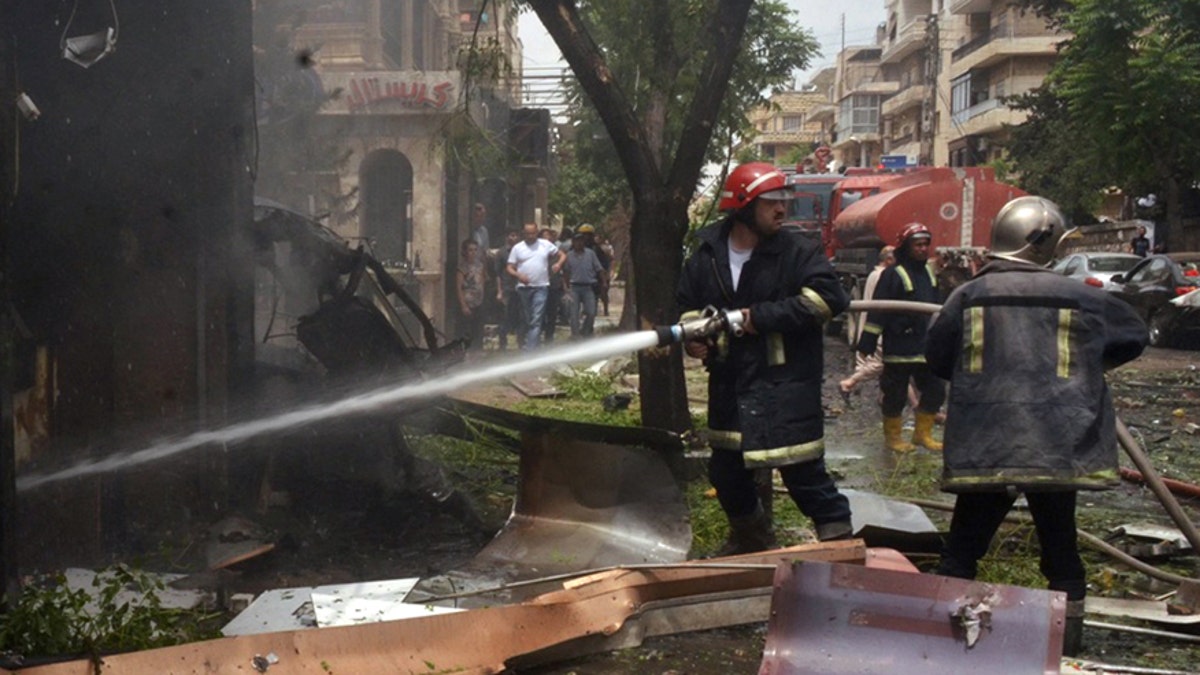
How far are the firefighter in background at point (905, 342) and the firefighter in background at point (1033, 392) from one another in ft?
15.8

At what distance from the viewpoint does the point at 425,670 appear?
4008 millimetres

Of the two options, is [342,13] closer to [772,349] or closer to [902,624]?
[772,349]

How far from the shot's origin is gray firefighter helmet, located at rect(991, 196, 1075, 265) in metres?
4.50

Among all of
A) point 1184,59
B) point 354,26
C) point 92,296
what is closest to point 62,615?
point 92,296

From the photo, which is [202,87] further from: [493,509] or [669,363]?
[669,363]

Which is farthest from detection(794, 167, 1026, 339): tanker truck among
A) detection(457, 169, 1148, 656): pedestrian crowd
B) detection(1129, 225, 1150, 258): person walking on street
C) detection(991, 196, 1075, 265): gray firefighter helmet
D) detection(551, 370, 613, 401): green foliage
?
detection(991, 196, 1075, 265): gray firefighter helmet

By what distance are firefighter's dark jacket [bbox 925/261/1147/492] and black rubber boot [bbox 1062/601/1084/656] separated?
45 centimetres

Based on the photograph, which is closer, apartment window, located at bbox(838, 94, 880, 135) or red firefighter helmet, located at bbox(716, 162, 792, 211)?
red firefighter helmet, located at bbox(716, 162, 792, 211)

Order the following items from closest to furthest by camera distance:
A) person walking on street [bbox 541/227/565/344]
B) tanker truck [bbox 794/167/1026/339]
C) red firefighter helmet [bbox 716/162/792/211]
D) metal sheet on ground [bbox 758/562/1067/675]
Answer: metal sheet on ground [bbox 758/562/1067/675] → red firefighter helmet [bbox 716/162/792/211] → person walking on street [bbox 541/227/565/344] → tanker truck [bbox 794/167/1026/339]

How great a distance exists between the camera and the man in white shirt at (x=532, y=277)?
17.0m

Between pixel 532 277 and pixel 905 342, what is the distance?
8.30 m

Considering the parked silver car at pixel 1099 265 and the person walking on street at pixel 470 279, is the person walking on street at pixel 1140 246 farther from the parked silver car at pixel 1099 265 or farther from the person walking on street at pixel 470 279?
the person walking on street at pixel 470 279

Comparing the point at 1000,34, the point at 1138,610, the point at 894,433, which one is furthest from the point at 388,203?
the point at 1000,34

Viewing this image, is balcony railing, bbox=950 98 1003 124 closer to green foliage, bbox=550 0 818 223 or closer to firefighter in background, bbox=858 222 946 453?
green foliage, bbox=550 0 818 223
